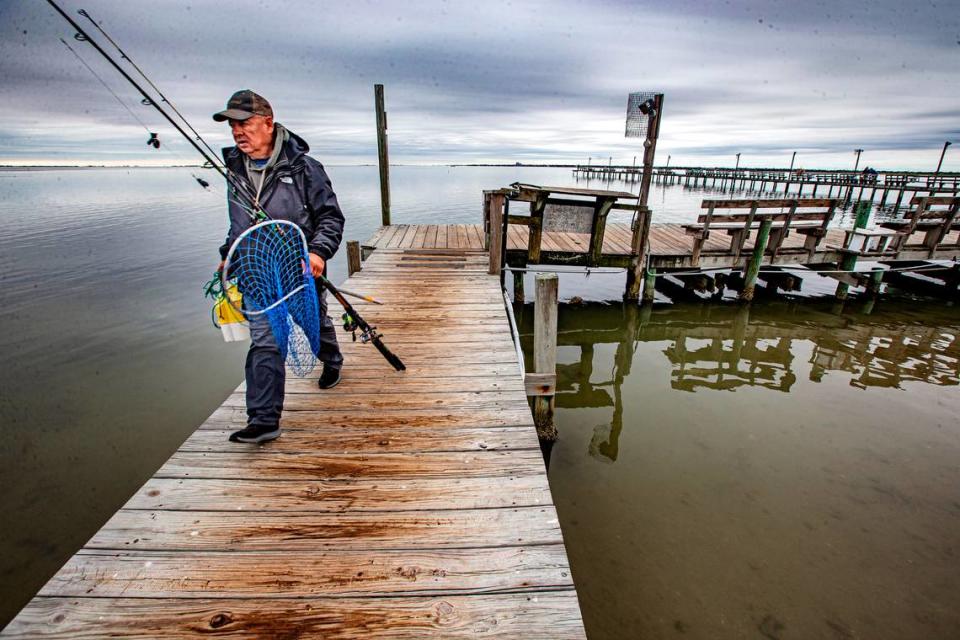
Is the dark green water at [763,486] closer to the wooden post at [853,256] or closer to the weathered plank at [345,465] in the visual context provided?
the weathered plank at [345,465]

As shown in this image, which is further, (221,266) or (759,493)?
(759,493)

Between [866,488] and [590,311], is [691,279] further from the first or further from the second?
[866,488]

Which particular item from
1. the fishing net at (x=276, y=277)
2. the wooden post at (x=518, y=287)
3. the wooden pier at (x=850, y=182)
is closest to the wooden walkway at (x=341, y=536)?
the fishing net at (x=276, y=277)

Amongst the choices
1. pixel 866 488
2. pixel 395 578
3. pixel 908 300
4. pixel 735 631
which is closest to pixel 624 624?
pixel 735 631

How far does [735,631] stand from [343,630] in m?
3.16

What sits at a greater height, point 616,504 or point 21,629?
point 21,629

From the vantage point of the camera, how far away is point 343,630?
1.85 meters

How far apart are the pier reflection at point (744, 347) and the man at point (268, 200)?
415cm

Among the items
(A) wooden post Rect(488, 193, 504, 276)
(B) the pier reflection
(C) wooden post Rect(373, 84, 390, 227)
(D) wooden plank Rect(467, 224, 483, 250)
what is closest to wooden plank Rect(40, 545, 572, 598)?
(B) the pier reflection

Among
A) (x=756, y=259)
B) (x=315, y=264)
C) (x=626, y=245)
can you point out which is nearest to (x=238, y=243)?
(x=315, y=264)

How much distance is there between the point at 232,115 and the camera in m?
2.69

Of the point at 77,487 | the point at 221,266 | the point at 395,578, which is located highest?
the point at 221,266

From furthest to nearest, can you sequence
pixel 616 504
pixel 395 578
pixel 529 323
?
pixel 529 323
pixel 616 504
pixel 395 578

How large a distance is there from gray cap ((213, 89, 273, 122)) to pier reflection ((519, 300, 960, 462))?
17.0 feet
